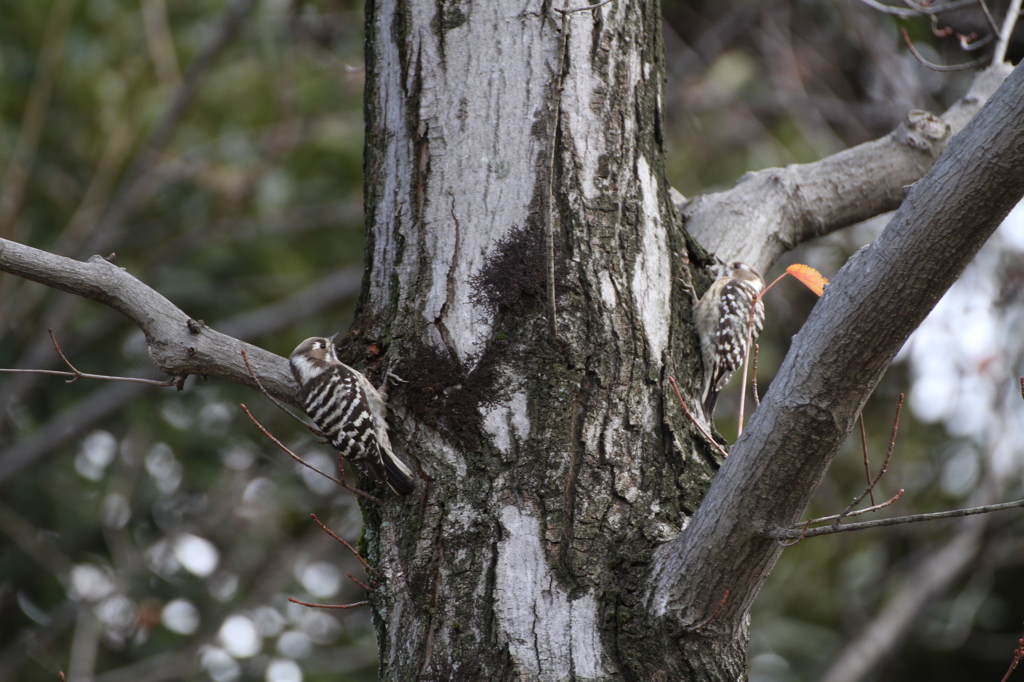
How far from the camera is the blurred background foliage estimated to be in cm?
680

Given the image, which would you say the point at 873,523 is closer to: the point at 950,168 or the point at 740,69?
the point at 950,168

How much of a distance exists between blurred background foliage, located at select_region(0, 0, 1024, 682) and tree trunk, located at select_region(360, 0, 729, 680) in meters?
4.35

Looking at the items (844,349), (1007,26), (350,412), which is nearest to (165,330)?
(350,412)

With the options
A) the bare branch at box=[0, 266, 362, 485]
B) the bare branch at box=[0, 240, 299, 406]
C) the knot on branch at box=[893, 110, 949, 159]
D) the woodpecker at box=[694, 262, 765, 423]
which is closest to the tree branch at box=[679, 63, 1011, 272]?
the knot on branch at box=[893, 110, 949, 159]

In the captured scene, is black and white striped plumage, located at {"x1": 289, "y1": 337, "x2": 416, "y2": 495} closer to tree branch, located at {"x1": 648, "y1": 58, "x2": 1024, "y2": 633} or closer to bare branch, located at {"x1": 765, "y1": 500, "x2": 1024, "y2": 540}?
tree branch, located at {"x1": 648, "y1": 58, "x2": 1024, "y2": 633}

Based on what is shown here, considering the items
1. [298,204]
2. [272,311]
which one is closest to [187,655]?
[272,311]

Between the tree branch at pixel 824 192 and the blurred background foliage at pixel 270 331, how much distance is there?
391cm

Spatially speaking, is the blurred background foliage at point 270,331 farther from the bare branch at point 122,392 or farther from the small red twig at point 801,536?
the small red twig at point 801,536

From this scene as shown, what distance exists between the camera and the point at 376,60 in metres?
2.56

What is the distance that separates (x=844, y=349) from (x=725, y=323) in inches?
56.8

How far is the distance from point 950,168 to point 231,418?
7.80 meters

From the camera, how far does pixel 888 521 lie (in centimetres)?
150

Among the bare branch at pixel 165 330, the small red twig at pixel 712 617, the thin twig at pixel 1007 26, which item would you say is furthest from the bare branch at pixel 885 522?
the thin twig at pixel 1007 26

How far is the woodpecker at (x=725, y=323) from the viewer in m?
2.81
